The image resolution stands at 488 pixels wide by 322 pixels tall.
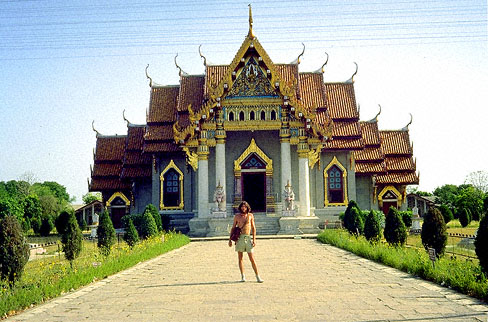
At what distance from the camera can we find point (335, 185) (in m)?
29.5

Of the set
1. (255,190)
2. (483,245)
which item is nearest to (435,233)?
(483,245)

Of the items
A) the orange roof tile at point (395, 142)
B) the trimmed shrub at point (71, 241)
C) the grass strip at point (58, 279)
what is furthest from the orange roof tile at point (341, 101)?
the trimmed shrub at point (71, 241)

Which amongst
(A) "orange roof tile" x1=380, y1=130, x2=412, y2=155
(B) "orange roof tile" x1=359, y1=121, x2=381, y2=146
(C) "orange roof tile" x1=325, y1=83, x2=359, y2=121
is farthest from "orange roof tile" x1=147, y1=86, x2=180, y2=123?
(A) "orange roof tile" x1=380, y1=130, x2=412, y2=155

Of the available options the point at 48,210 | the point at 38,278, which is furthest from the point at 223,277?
the point at 48,210

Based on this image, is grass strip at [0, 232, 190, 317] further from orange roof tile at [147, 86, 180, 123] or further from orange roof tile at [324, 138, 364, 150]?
orange roof tile at [324, 138, 364, 150]

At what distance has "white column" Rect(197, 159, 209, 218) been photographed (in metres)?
26.0

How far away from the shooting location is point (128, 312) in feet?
25.3

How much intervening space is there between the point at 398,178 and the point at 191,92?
12640 millimetres

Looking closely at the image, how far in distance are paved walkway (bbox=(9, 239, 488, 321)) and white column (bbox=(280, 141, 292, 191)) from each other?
12.6 metres

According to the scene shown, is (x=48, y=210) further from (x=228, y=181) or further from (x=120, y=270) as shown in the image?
(x=120, y=270)

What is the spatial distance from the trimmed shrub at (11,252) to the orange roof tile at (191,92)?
20.0m

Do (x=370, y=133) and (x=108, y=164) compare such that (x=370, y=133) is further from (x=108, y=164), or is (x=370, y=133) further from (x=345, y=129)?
(x=108, y=164)

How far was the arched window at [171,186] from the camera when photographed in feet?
95.6

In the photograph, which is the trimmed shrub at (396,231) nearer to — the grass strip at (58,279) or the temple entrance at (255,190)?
the grass strip at (58,279)
